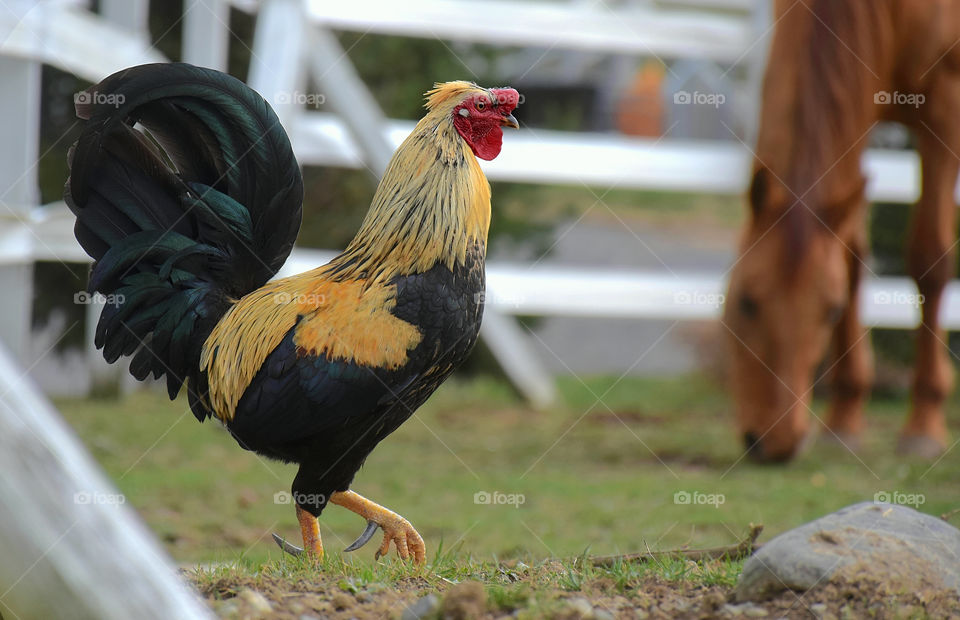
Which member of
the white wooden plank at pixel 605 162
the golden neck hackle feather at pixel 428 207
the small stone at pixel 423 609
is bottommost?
the small stone at pixel 423 609

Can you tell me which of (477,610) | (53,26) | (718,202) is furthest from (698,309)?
(718,202)

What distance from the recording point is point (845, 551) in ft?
9.79

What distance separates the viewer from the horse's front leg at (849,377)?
23.5 feet

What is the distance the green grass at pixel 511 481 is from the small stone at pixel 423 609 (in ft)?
1.48

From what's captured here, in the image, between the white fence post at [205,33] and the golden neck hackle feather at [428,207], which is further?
the white fence post at [205,33]

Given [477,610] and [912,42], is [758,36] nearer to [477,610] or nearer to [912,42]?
[912,42]

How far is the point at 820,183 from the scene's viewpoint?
242 inches

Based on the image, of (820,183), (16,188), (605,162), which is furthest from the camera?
(605,162)

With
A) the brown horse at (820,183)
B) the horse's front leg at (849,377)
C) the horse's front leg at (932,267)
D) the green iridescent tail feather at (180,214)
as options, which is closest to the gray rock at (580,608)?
the green iridescent tail feather at (180,214)

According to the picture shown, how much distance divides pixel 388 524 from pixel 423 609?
74 centimetres

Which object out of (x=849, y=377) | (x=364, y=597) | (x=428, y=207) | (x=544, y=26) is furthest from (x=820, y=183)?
(x=364, y=597)

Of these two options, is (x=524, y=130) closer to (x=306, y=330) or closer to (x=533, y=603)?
(x=306, y=330)

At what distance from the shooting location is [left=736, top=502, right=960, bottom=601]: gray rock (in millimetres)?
2912

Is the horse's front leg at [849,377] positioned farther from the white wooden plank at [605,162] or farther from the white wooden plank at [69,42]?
the white wooden plank at [69,42]
